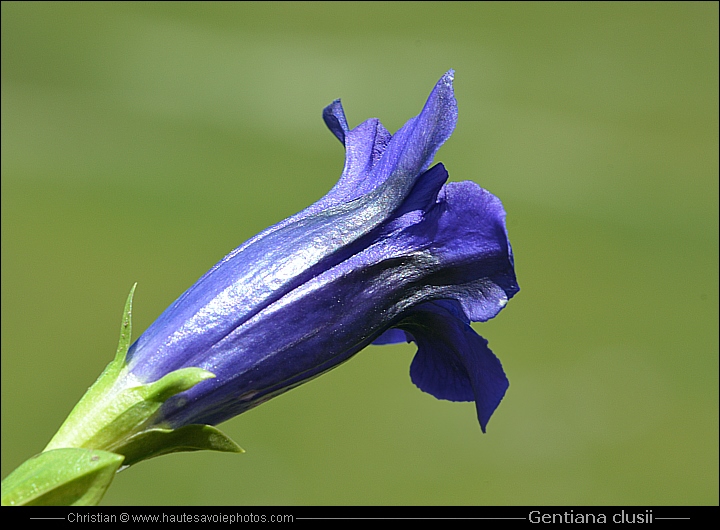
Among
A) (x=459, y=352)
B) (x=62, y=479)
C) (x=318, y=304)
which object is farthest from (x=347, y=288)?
(x=62, y=479)

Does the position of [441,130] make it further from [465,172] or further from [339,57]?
[339,57]

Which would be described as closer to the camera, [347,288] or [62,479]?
[62,479]

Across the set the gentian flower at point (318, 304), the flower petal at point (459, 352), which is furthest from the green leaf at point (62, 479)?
the flower petal at point (459, 352)

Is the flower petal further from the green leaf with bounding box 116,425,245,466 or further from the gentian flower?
the green leaf with bounding box 116,425,245,466

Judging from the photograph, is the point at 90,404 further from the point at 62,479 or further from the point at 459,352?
the point at 459,352

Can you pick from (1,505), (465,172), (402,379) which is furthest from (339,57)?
(1,505)

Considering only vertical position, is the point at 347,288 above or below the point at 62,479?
above
